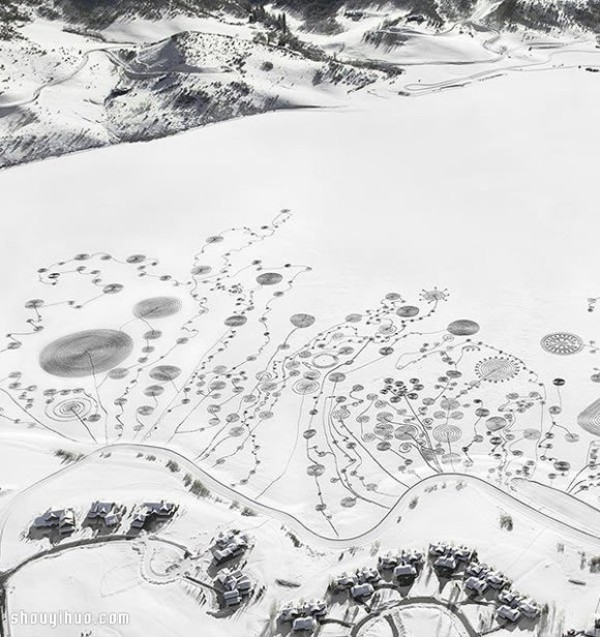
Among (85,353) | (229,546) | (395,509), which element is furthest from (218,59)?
(229,546)

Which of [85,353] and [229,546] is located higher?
[229,546]

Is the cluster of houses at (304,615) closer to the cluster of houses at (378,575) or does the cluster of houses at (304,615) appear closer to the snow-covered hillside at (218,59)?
the cluster of houses at (378,575)

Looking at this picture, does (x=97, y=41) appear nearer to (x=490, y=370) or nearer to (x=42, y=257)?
(x=42, y=257)

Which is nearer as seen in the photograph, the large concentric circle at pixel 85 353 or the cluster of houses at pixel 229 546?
the cluster of houses at pixel 229 546

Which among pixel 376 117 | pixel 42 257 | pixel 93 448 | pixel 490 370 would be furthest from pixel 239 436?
pixel 376 117

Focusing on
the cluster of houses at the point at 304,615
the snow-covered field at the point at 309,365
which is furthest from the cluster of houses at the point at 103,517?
the cluster of houses at the point at 304,615

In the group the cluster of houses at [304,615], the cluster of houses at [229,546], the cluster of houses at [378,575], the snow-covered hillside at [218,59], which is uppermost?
the snow-covered hillside at [218,59]

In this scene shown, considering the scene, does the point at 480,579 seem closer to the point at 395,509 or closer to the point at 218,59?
the point at 395,509

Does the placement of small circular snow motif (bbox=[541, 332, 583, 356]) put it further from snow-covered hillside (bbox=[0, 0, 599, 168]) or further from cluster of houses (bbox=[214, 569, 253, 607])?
snow-covered hillside (bbox=[0, 0, 599, 168])
